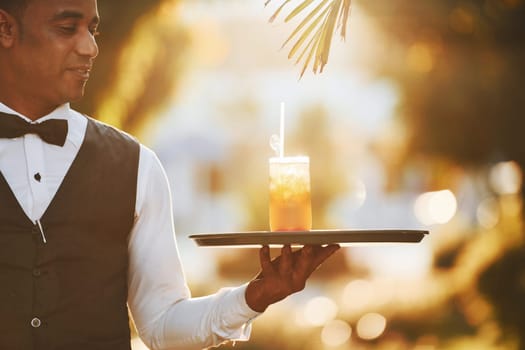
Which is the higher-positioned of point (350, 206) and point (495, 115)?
point (495, 115)

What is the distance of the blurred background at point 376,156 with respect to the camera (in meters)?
5.89

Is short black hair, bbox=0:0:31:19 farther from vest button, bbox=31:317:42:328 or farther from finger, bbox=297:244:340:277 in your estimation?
finger, bbox=297:244:340:277

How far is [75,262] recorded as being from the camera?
86.0 inches

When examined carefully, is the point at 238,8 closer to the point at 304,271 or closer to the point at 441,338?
the point at 441,338

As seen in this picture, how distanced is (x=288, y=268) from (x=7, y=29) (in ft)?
2.74

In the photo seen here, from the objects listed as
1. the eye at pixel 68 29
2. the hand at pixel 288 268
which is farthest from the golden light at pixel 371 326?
the eye at pixel 68 29

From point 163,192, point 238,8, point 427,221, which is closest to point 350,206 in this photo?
point 427,221

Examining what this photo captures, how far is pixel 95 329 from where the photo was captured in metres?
2.18

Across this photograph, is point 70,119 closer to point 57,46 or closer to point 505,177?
point 57,46

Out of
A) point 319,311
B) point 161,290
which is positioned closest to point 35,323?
point 161,290

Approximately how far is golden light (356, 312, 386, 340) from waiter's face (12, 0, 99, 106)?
4672mm

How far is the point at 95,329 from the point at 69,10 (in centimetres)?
70

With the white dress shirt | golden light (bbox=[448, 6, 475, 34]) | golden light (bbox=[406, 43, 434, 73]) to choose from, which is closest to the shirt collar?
the white dress shirt

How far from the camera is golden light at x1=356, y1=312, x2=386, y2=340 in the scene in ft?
21.6
